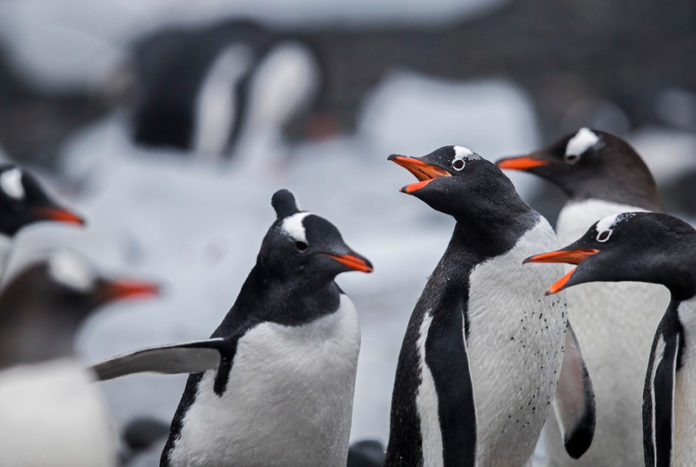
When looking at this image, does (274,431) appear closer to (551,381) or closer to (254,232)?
(551,381)

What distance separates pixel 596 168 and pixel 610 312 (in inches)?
13.0

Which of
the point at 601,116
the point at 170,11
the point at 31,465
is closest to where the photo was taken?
the point at 31,465

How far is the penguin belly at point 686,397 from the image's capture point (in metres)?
1.92

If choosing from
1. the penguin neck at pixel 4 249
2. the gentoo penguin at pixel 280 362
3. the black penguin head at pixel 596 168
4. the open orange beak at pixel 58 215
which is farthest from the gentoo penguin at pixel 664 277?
the penguin neck at pixel 4 249

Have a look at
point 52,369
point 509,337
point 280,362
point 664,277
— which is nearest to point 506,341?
point 509,337

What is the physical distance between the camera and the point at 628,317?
7.68 ft

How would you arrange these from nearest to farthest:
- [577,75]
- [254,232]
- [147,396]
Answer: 1. [147,396]
2. [254,232]
3. [577,75]

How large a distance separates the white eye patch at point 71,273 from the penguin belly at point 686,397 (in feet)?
3.66

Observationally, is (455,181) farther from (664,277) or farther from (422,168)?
(664,277)

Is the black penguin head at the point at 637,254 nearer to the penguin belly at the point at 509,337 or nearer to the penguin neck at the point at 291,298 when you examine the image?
the penguin belly at the point at 509,337

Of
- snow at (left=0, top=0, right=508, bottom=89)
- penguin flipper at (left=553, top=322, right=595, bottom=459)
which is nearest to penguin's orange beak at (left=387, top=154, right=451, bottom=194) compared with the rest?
penguin flipper at (left=553, top=322, right=595, bottom=459)

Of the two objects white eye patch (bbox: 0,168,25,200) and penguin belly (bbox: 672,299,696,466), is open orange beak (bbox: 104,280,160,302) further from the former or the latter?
penguin belly (bbox: 672,299,696,466)

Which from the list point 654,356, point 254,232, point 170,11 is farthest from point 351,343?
point 170,11

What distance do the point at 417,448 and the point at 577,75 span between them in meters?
6.07
